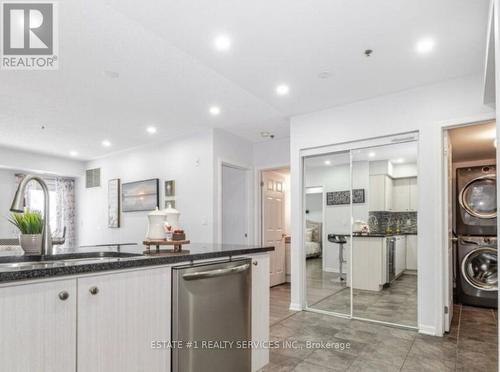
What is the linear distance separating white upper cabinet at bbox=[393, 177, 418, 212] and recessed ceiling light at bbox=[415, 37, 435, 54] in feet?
4.54

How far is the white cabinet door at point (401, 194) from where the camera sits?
11.5 ft

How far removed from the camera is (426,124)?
3289 millimetres

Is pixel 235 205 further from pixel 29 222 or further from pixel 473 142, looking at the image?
pixel 29 222

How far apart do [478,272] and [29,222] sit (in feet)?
16.8

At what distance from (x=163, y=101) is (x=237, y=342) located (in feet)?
9.55

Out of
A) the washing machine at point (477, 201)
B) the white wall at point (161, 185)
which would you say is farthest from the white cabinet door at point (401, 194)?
the white wall at point (161, 185)

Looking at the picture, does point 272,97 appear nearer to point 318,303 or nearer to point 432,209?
point 432,209

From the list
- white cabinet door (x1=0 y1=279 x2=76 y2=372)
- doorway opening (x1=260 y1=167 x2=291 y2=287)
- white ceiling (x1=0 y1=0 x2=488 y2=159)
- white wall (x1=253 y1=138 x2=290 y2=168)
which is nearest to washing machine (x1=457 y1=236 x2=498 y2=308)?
white ceiling (x1=0 y1=0 x2=488 y2=159)

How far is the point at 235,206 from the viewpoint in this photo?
5.69m

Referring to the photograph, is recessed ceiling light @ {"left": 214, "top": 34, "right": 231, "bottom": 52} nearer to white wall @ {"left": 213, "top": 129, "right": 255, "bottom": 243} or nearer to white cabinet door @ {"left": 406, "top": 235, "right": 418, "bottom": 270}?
white wall @ {"left": 213, "top": 129, "right": 255, "bottom": 243}

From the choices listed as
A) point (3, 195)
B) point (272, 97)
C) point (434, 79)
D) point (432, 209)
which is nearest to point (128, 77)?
point (272, 97)

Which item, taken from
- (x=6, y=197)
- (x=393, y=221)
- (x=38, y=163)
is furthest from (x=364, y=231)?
(x=6, y=197)

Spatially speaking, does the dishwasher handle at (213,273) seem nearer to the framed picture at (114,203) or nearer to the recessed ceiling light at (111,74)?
the recessed ceiling light at (111,74)

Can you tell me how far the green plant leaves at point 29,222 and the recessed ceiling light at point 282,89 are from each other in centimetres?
255
